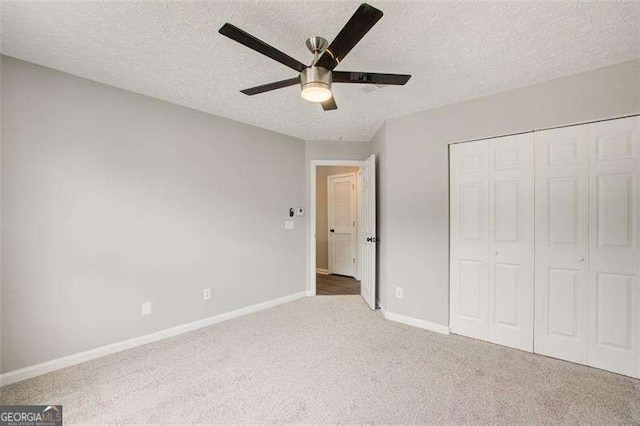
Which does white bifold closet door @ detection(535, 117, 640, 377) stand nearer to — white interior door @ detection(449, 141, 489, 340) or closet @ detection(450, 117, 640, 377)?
closet @ detection(450, 117, 640, 377)

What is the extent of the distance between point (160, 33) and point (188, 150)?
1.43 m

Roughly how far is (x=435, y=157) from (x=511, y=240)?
112cm

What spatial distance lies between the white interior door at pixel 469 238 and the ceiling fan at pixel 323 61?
62.3 inches

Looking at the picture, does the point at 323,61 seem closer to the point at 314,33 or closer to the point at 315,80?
the point at 315,80

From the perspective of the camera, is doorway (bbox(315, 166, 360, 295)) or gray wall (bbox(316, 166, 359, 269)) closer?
doorway (bbox(315, 166, 360, 295))

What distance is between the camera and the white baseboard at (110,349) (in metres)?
2.20

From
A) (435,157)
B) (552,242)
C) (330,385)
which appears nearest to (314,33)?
(435,157)

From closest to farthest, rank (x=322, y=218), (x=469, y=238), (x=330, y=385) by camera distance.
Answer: (x=330, y=385) → (x=469, y=238) → (x=322, y=218)

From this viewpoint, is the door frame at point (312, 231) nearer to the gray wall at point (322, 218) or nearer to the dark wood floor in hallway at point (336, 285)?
the dark wood floor in hallway at point (336, 285)

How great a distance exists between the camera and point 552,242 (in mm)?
2602

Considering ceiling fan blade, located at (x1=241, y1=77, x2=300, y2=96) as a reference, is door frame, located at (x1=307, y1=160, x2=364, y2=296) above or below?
below

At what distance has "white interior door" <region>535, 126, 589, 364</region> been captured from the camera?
246 cm

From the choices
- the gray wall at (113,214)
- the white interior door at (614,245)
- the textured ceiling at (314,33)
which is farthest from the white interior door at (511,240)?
the gray wall at (113,214)

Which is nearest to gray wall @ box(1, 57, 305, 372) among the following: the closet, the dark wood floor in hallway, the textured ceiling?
the textured ceiling
